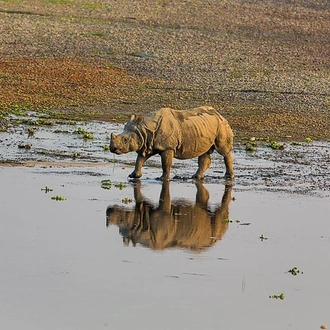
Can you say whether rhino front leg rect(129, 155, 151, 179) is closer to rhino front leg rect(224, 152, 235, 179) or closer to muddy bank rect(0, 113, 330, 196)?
muddy bank rect(0, 113, 330, 196)

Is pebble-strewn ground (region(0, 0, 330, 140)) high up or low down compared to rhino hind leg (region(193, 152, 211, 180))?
down

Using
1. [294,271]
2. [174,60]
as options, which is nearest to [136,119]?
[294,271]

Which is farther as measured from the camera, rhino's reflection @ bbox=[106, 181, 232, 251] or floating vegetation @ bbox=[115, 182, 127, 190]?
floating vegetation @ bbox=[115, 182, 127, 190]

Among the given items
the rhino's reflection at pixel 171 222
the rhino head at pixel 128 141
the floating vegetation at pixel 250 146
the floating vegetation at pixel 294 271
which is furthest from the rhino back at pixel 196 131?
the floating vegetation at pixel 294 271

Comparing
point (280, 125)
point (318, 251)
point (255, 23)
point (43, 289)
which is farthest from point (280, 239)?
point (255, 23)

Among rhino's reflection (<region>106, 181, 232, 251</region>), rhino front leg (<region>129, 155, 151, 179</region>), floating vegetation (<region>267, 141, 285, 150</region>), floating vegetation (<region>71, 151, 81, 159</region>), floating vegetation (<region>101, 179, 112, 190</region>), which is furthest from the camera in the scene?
floating vegetation (<region>267, 141, 285, 150</region>)

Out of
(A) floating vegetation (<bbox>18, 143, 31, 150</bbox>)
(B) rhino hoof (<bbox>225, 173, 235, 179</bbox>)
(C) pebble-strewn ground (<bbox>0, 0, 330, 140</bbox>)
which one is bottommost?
(C) pebble-strewn ground (<bbox>0, 0, 330, 140</bbox>)

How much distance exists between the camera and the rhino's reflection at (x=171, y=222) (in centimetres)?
1688

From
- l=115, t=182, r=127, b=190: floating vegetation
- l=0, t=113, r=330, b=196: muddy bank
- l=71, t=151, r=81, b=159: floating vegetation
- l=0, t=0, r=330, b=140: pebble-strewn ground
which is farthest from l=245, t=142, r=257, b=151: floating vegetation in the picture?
l=115, t=182, r=127, b=190: floating vegetation

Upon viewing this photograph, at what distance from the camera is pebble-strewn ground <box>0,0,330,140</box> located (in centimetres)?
2972

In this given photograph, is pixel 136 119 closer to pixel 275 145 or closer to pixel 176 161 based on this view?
pixel 176 161

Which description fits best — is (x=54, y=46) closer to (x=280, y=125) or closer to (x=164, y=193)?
(x=280, y=125)

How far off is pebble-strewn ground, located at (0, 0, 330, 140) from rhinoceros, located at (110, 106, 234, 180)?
4667 mm

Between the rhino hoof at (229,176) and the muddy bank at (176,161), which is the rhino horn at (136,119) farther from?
the rhino hoof at (229,176)
